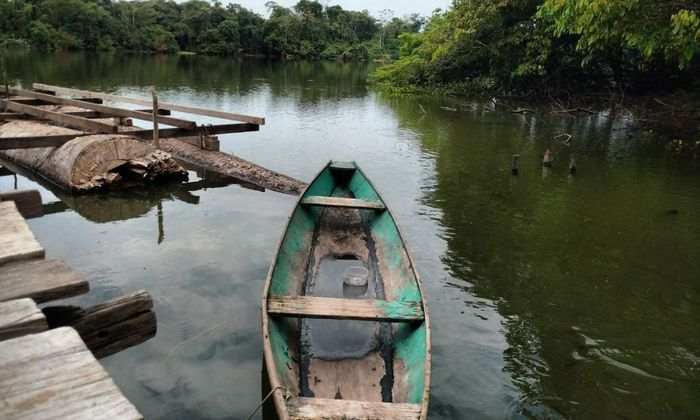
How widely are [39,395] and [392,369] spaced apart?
3.19m

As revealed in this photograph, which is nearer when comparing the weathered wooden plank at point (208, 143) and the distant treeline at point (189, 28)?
the weathered wooden plank at point (208, 143)

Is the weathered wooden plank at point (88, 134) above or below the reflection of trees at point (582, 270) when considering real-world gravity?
above

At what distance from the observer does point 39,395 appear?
1920 millimetres

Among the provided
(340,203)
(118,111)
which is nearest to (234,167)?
(118,111)

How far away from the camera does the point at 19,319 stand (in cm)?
239

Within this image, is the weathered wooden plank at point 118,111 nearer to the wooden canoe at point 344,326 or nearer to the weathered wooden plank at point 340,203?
the weathered wooden plank at point 340,203

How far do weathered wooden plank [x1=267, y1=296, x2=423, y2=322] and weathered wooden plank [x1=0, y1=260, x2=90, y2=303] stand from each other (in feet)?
6.36

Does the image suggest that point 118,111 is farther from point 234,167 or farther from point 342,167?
point 342,167

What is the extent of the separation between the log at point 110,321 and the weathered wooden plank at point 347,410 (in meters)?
1.05

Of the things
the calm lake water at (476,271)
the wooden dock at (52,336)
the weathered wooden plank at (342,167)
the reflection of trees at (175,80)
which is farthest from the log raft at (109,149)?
the reflection of trees at (175,80)

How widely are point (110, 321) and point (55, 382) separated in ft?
4.31

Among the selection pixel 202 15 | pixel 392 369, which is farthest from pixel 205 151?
pixel 202 15

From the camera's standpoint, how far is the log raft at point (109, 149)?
33.0 ft

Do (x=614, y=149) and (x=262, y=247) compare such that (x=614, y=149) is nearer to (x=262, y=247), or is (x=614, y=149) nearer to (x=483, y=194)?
(x=483, y=194)
